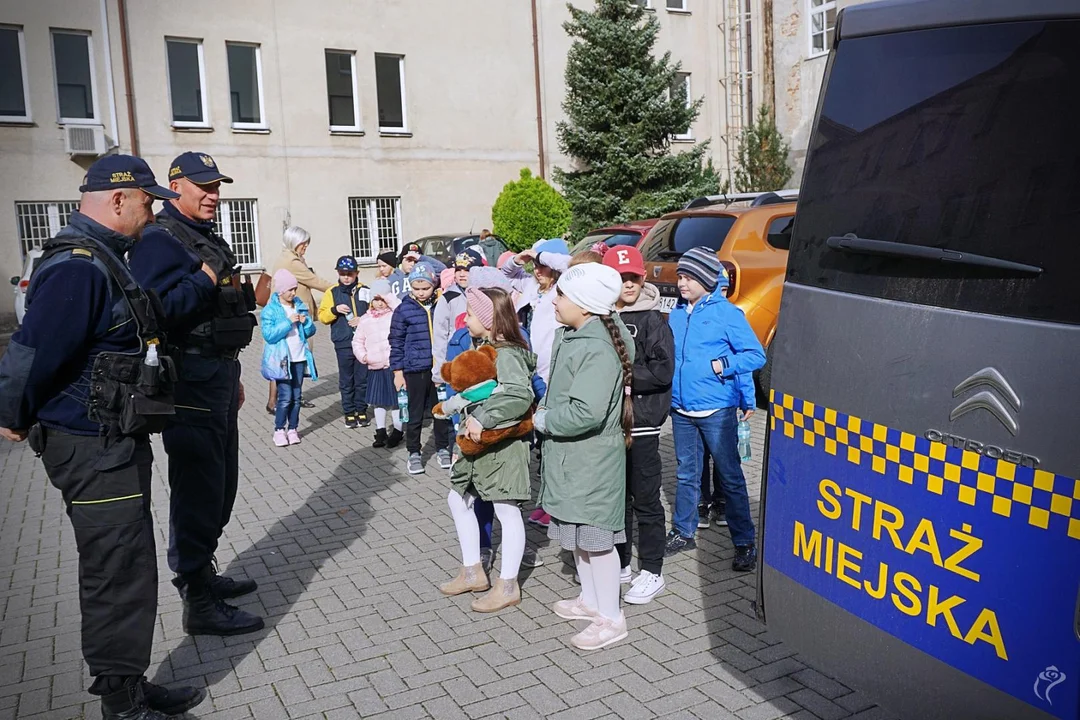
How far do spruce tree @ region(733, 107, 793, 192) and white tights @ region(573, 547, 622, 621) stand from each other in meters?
21.4

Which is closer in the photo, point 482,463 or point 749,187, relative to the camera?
point 482,463

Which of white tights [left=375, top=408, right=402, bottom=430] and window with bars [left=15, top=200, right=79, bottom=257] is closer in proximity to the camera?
white tights [left=375, top=408, right=402, bottom=430]

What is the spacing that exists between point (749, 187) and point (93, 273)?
23422mm

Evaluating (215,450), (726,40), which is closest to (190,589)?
(215,450)

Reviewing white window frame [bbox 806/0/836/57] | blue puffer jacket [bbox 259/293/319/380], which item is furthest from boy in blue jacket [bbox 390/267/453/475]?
white window frame [bbox 806/0/836/57]

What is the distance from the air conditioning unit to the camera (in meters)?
20.5

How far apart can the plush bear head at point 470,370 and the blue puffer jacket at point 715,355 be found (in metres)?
1.20

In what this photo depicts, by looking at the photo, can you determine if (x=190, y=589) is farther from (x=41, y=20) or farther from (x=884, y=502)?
(x=41, y=20)

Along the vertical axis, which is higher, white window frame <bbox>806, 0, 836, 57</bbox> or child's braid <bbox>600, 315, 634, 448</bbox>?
white window frame <bbox>806, 0, 836, 57</bbox>

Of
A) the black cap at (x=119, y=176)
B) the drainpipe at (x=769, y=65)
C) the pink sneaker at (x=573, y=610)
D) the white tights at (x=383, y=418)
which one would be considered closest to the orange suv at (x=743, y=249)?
the white tights at (x=383, y=418)

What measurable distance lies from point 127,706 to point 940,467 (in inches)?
127

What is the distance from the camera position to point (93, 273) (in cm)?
346

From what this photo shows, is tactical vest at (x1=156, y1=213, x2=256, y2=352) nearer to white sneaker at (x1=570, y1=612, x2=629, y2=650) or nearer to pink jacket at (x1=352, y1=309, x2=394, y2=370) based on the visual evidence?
white sneaker at (x1=570, y1=612, x2=629, y2=650)

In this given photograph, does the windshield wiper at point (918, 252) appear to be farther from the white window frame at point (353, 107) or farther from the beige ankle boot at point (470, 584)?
the white window frame at point (353, 107)
